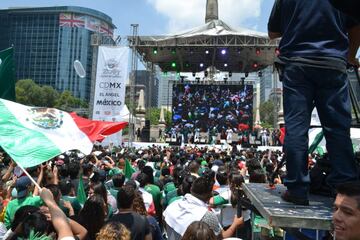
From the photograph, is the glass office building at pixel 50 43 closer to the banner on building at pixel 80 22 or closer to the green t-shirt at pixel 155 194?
the banner on building at pixel 80 22

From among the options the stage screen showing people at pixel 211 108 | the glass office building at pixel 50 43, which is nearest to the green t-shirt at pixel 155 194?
the stage screen showing people at pixel 211 108

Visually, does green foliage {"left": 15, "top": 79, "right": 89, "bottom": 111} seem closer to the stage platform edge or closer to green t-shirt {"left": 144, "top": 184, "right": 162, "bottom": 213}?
green t-shirt {"left": 144, "top": 184, "right": 162, "bottom": 213}

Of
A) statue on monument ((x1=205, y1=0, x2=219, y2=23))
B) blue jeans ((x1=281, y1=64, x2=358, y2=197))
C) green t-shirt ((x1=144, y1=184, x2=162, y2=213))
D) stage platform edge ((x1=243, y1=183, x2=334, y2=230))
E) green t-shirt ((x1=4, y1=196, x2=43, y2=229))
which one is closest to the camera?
stage platform edge ((x1=243, y1=183, x2=334, y2=230))

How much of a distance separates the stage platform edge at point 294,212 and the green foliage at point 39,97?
7494cm

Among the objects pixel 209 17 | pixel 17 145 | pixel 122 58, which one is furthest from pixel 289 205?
pixel 209 17

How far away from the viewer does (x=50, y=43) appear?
368 ft

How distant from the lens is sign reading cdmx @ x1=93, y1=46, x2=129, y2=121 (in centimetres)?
1967

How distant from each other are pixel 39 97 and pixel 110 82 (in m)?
62.9

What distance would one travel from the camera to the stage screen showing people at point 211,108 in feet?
103

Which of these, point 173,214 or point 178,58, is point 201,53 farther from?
point 173,214

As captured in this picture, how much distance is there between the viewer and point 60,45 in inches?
4387

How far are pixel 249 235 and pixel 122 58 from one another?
53.5 ft

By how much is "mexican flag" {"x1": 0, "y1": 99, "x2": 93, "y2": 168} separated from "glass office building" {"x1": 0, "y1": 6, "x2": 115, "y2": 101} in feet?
346

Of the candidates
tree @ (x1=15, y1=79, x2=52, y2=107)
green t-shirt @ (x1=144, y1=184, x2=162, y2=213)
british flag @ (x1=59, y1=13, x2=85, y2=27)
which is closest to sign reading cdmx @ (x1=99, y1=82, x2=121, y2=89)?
green t-shirt @ (x1=144, y1=184, x2=162, y2=213)
